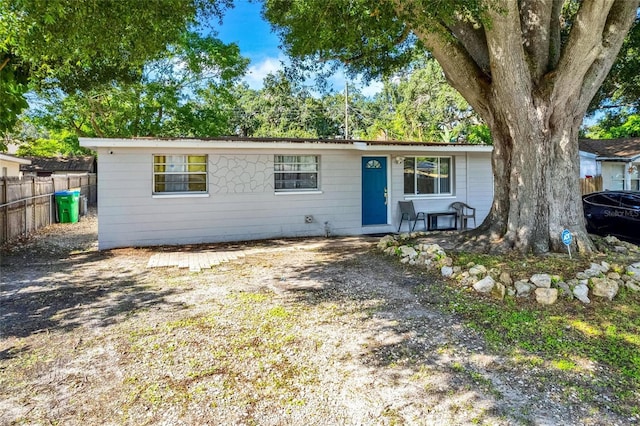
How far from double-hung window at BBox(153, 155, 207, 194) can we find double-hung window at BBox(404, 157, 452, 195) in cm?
562

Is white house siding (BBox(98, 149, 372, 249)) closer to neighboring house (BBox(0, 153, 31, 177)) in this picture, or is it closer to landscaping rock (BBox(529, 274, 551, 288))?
landscaping rock (BBox(529, 274, 551, 288))

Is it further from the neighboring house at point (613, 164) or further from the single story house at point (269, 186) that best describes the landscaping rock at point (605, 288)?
the neighboring house at point (613, 164)

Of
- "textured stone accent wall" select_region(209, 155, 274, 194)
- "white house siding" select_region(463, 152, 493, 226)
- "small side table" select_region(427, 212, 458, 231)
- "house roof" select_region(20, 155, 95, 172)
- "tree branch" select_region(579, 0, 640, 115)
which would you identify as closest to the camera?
"tree branch" select_region(579, 0, 640, 115)

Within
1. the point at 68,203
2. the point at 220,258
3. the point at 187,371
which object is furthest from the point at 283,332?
the point at 68,203

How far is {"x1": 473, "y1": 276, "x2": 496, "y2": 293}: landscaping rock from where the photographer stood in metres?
5.09

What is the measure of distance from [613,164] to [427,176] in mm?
10570

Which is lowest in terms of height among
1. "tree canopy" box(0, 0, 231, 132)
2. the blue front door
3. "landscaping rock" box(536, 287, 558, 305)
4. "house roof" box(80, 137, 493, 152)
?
"landscaping rock" box(536, 287, 558, 305)

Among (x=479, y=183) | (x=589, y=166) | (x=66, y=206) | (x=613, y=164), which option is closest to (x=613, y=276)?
(x=479, y=183)

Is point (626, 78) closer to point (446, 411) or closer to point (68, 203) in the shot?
point (446, 411)

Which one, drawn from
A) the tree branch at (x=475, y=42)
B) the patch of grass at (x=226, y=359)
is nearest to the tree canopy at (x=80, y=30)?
the patch of grass at (x=226, y=359)

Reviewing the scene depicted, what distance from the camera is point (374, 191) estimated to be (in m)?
11.2

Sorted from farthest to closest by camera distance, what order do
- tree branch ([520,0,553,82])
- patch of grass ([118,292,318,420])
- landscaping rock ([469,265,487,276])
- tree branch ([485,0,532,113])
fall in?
tree branch ([520,0,553,82]) < tree branch ([485,0,532,113]) < landscaping rock ([469,265,487,276]) < patch of grass ([118,292,318,420])

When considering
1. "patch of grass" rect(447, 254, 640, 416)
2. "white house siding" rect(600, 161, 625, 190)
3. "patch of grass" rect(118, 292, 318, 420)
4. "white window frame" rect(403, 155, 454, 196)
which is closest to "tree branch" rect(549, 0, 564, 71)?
"patch of grass" rect(447, 254, 640, 416)

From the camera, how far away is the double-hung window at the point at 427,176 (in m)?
11.5
